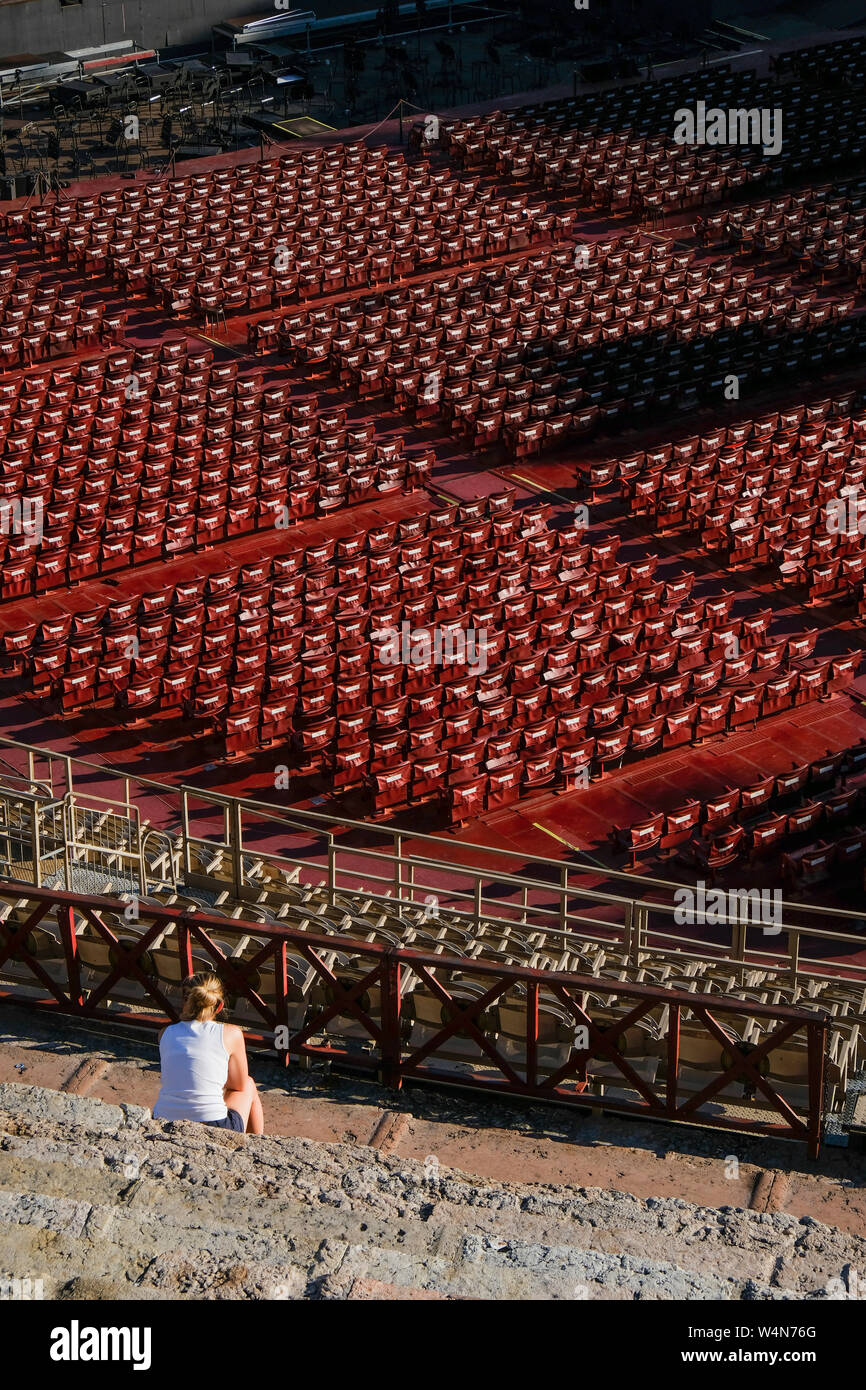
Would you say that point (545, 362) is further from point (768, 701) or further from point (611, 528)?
point (768, 701)

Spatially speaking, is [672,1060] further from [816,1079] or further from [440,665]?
[440,665]

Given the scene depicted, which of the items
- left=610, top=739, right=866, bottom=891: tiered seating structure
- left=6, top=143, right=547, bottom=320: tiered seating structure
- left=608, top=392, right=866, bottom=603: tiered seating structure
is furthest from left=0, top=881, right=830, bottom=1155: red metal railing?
left=6, top=143, right=547, bottom=320: tiered seating structure

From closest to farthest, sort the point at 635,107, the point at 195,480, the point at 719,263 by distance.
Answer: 1. the point at 195,480
2. the point at 719,263
3. the point at 635,107

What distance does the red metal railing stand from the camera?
14.2 m

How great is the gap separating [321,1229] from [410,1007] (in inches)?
141

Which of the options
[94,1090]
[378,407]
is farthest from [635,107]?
[94,1090]

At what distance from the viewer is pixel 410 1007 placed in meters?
15.6

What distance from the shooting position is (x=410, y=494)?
33812mm

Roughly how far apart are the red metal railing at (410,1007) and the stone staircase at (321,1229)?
1.39m

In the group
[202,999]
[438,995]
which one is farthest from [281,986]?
[202,999]

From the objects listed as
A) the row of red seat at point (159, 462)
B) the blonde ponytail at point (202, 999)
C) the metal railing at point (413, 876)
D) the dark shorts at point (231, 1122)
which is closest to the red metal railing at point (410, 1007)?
the metal railing at point (413, 876)

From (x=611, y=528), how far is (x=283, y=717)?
343 inches

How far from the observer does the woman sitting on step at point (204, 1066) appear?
12.0 meters

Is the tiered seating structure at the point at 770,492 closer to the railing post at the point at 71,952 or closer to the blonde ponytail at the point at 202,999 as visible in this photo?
the railing post at the point at 71,952
